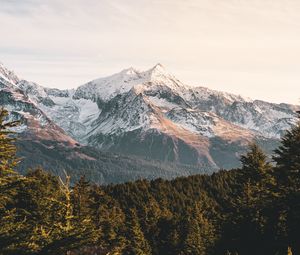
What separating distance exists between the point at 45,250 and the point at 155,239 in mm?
81489

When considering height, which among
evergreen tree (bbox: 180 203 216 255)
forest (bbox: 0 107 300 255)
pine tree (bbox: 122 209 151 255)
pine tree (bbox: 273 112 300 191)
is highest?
pine tree (bbox: 273 112 300 191)

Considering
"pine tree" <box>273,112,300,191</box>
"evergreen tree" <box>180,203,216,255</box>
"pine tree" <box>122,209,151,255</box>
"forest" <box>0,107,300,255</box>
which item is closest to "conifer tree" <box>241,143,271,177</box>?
"forest" <box>0,107,300,255</box>

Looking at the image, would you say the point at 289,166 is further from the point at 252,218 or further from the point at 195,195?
the point at 195,195

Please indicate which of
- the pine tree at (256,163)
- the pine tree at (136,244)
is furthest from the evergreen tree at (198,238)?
the pine tree at (256,163)

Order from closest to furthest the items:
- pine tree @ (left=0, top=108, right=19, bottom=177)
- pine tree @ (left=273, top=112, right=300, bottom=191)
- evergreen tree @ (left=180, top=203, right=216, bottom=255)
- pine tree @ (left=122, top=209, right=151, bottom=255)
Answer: pine tree @ (left=0, top=108, right=19, bottom=177) < pine tree @ (left=273, top=112, right=300, bottom=191) < evergreen tree @ (left=180, top=203, right=216, bottom=255) < pine tree @ (left=122, top=209, right=151, bottom=255)

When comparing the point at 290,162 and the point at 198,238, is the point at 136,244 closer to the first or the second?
the point at 198,238

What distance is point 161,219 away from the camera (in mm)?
96250

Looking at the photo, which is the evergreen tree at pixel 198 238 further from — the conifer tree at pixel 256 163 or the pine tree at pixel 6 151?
the pine tree at pixel 6 151

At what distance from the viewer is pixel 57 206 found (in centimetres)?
1891

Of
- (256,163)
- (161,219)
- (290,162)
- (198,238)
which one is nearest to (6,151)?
(290,162)

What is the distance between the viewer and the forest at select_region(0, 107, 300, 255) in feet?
50.7

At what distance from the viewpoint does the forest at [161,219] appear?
15.5 m

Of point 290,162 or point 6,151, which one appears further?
point 290,162

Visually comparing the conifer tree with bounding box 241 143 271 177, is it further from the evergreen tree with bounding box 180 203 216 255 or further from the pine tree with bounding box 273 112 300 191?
the evergreen tree with bounding box 180 203 216 255
